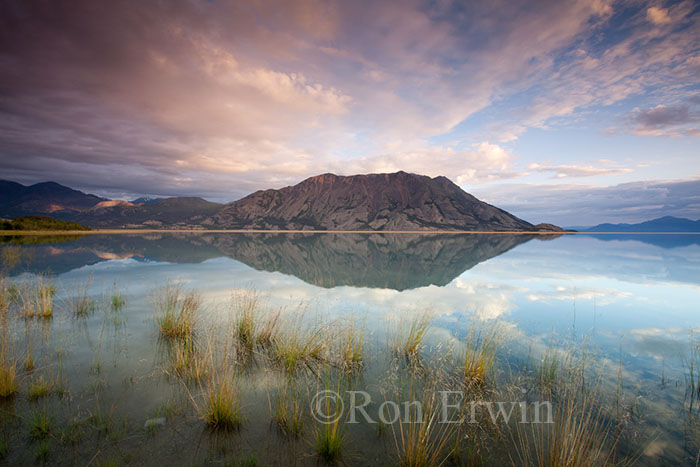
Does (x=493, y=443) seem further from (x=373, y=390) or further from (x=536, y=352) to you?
(x=536, y=352)

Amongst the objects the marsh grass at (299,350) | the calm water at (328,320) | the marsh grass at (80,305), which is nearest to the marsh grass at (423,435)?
the calm water at (328,320)

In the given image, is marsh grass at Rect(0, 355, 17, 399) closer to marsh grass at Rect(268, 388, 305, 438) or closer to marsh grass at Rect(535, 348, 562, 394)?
marsh grass at Rect(268, 388, 305, 438)

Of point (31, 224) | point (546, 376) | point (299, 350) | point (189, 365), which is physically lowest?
point (31, 224)

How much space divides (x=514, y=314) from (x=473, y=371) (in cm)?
642

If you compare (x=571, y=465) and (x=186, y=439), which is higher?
(x=571, y=465)

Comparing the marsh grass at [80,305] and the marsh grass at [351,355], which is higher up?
the marsh grass at [351,355]

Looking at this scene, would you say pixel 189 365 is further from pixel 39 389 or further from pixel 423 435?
pixel 423 435

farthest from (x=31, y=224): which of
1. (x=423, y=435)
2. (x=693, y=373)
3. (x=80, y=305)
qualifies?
(x=693, y=373)

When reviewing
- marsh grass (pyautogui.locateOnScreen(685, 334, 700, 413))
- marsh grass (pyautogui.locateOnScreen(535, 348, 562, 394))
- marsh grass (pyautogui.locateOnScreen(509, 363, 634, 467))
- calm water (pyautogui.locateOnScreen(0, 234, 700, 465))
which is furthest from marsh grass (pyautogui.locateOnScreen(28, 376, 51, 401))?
marsh grass (pyautogui.locateOnScreen(685, 334, 700, 413))

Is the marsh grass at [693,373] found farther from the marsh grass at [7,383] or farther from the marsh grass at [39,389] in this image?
the marsh grass at [7,383]

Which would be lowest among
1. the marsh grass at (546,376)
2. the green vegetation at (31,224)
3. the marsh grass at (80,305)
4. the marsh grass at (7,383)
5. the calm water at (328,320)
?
the green vegetation at (31,224)

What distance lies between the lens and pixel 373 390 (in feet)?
17.3

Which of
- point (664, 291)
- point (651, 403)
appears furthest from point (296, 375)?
point (664, 291)

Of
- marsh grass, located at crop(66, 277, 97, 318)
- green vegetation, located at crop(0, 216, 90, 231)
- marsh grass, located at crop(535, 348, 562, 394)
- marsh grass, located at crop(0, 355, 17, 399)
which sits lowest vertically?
green vegetation, located at crop(0, 216, 90, 231)
